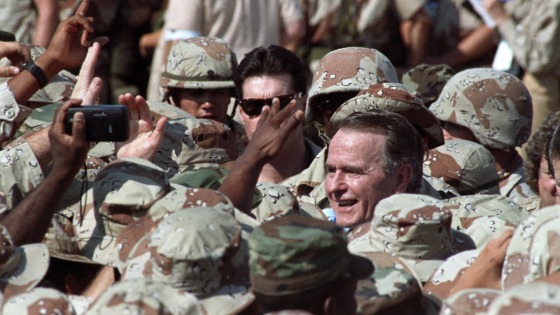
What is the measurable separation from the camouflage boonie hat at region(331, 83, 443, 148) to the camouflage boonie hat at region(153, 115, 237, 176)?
23.4 inches

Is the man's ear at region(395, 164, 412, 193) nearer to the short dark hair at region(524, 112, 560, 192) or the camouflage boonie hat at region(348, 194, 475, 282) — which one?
the short dark hair at region(524, 112, 560, 192)

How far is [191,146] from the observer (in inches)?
267

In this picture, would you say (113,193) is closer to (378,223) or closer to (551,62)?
(378,223)

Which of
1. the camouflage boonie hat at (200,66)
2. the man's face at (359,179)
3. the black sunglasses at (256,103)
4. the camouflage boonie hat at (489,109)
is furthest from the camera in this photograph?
the camouflage boonie hat at (200,66)

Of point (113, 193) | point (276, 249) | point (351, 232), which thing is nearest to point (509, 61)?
point (351, 232)

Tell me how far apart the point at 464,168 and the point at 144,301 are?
3.25m

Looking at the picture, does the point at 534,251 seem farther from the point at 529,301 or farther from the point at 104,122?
the point at 104,122

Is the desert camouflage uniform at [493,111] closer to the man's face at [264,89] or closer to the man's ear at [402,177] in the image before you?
the man's face at [264,89]

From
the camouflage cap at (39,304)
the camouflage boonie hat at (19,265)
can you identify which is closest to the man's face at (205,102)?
the camouflage boonie hat at (19,265)

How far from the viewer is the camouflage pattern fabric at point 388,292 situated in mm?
4500

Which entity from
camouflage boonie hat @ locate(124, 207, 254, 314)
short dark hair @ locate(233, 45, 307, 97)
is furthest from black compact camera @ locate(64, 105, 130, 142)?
short dark hair @ locate(233, 45, 307, 97)

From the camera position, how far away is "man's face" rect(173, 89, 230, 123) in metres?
8.13

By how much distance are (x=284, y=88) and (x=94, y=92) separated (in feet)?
5.60

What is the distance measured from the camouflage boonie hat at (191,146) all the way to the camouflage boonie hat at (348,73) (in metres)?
0.55
